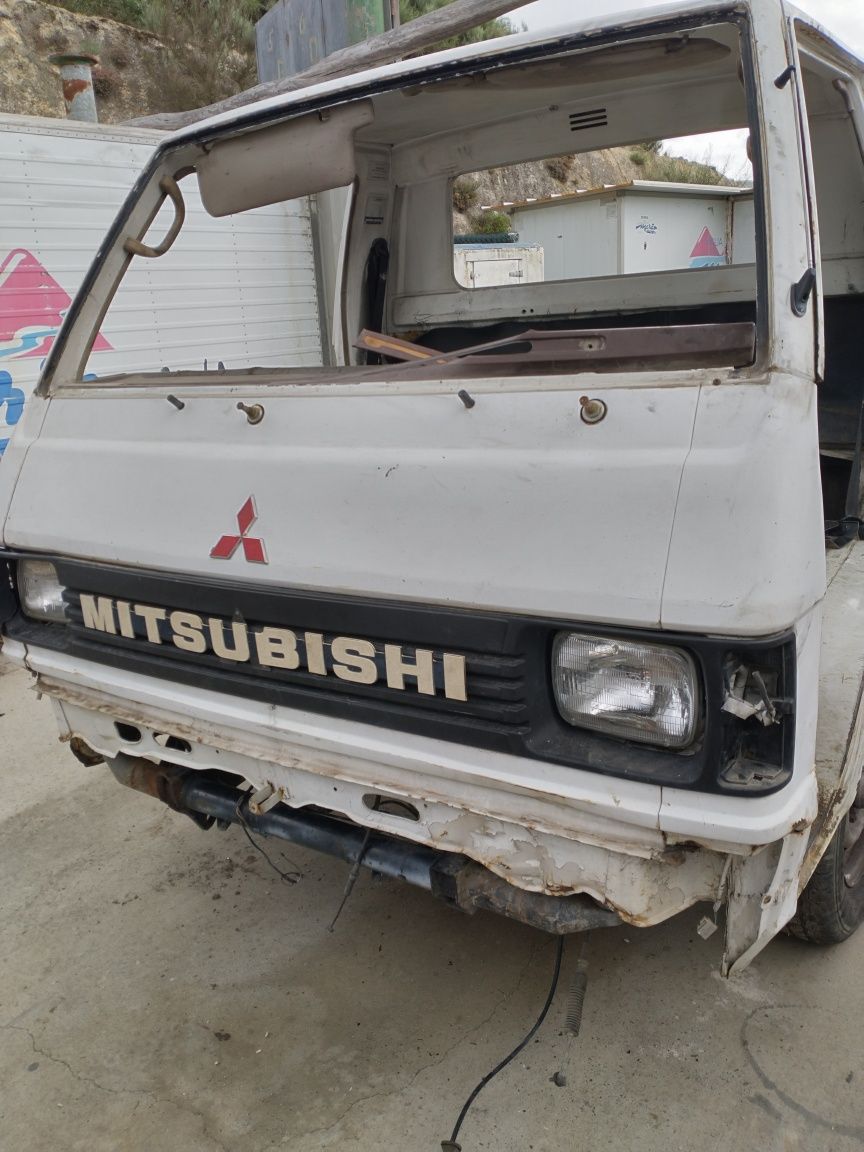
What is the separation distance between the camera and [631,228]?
8938 millimetres

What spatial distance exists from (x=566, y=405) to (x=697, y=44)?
1155 mm

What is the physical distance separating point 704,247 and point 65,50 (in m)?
12.3

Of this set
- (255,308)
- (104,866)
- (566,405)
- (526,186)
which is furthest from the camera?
(526,186)

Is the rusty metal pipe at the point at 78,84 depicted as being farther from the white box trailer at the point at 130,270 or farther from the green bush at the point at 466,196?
the green bush at the point at 466,196

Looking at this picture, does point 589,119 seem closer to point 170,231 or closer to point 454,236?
point 454,236

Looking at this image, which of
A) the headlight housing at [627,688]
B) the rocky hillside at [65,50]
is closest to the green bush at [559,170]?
the rocky hillside at [65,50]

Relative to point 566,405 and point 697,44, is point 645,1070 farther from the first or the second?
point 697,44

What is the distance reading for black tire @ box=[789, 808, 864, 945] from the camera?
2.29 meters

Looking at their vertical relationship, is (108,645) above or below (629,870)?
above

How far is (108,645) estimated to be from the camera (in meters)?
2.32

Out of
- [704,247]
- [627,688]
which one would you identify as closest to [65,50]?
[704,247]

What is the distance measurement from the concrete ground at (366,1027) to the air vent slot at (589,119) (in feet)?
9.06

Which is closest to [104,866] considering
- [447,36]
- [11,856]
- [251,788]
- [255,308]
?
[11,856]

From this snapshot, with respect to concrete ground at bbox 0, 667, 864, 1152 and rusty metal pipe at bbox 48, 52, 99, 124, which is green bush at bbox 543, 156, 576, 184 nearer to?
rusty metal pipe at bbox 48, 52, 99, 124
